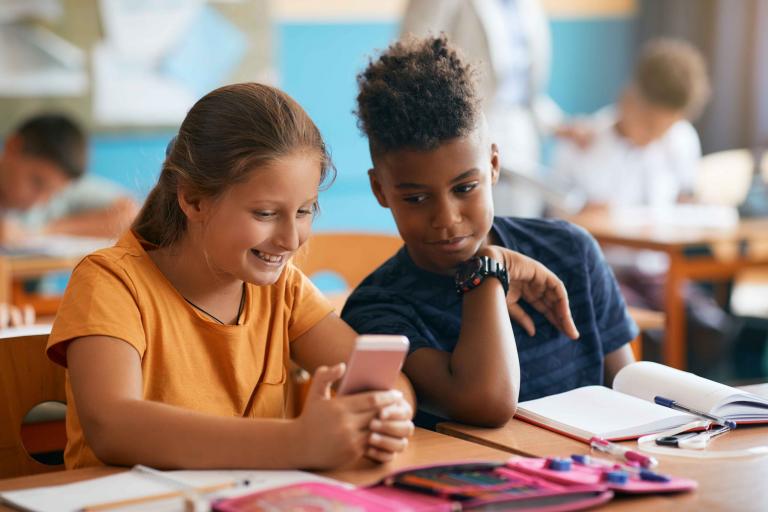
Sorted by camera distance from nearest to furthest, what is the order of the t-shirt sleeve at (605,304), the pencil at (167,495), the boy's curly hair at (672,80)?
the pencil at (167,495), the t-shirt sleeve at (605,304), the boy's curly hair at (672,80)

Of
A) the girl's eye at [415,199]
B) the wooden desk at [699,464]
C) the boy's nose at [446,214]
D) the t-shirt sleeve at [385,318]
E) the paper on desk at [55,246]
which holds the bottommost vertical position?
the paper on desk at [55,246]

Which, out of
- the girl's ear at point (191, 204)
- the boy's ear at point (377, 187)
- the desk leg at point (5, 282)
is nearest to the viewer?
the girl's ear at point (191, 204)

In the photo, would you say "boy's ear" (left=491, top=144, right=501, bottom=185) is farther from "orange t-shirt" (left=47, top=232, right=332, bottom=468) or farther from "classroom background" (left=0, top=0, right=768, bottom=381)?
"classroom background" (left=0, top=0, right=768, bottom=381)

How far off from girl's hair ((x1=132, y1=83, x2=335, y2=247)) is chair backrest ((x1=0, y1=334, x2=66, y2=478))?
0.22 m

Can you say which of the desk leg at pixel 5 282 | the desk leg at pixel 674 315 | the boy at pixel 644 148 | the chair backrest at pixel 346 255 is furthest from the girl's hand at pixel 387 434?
the boy at pixel 644 148

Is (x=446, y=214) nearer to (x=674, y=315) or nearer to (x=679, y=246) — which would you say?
(x=679, y=246)

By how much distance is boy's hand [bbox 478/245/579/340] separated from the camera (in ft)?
5.13

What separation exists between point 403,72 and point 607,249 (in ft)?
9.21

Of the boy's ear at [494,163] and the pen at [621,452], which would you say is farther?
the boy's ear at [494,163]

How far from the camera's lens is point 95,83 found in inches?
188

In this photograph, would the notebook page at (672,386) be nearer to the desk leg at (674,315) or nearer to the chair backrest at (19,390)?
the chair backrest at (19,390)

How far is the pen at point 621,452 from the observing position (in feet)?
3.84

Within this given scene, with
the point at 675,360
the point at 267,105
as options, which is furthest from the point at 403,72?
the point at 675,360

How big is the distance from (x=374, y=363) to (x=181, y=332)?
1.14 feet
